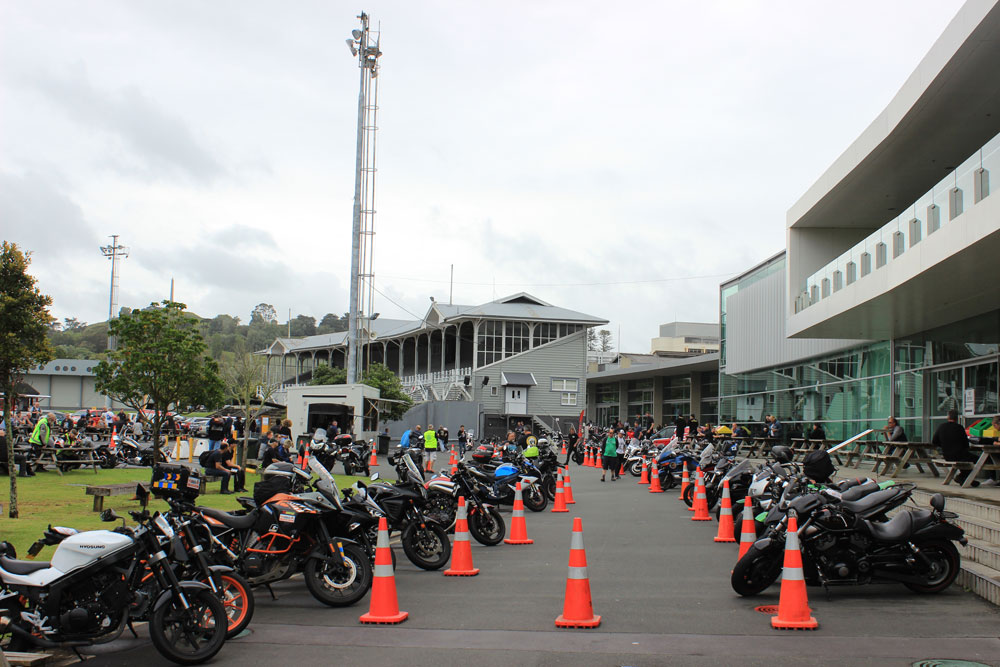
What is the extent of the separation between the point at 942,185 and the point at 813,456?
6912 millimetres

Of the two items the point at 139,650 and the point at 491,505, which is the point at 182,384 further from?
the point at 139,650

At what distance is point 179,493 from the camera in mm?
7082

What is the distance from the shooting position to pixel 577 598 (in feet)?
24.5

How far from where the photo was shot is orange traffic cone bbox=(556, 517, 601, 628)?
24.3ft

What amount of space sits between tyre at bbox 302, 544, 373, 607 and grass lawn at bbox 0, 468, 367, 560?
3684 millimetres

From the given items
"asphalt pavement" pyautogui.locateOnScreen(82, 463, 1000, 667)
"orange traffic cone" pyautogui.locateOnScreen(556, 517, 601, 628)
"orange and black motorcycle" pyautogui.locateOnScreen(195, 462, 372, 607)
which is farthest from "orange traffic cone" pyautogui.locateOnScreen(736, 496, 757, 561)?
"orange and black motorcycle" pyautogui.locateOnScreen(195, 462, 372, 607)

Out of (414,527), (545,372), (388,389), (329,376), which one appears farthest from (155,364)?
(329,376)

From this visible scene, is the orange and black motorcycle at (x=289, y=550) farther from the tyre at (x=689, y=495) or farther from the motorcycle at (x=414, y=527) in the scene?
the tyre at (x=689, y=495)

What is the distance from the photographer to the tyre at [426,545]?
33.5 ft

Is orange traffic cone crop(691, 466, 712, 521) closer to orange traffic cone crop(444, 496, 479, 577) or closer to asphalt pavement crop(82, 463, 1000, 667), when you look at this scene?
asphalt pavement crop(82, 463, 1000, 667)

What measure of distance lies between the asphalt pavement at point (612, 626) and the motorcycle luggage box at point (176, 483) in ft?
3.78

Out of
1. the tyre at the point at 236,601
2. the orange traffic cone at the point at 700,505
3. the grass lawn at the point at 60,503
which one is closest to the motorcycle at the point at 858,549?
the tyre at the point at 236,601

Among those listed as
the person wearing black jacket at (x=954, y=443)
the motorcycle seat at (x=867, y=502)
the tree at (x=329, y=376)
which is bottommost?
the motorcycle seat at (x=867, y=502)

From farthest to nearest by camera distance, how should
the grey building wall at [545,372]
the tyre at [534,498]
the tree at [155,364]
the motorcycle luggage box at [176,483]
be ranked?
the grey building wall at [545,372]
the tree at [155,364]
the tyre at [534,498]
the motorcycle luggage box at [176,483]
